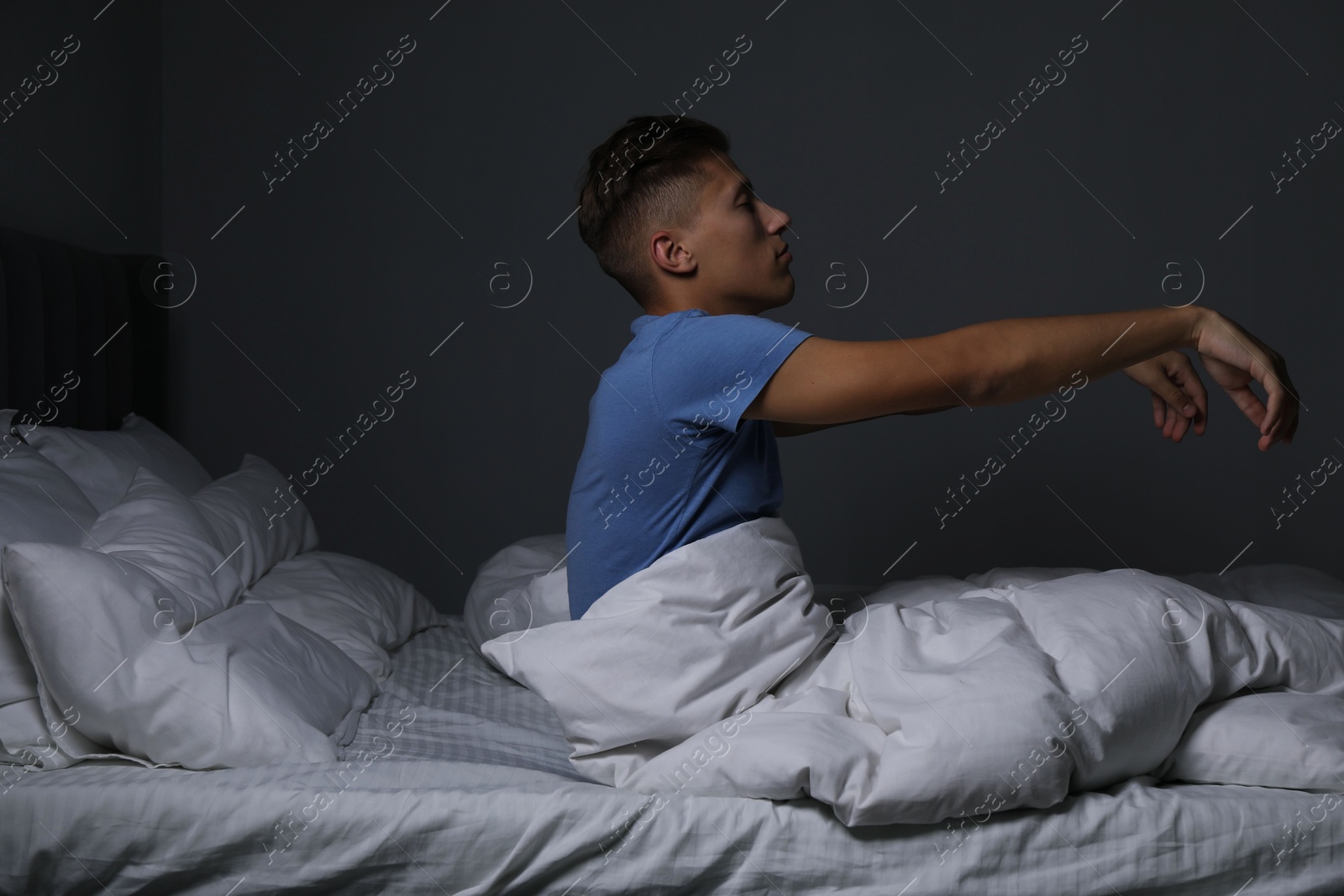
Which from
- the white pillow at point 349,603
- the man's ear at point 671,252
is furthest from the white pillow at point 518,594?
the man's ear at point 671,252

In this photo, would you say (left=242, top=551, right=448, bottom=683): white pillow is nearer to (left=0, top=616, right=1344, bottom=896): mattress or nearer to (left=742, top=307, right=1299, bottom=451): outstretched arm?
(left=0, top=616, right=1344, bottom=896): mattress

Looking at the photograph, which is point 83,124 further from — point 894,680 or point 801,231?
point 894,680

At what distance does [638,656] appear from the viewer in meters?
1.08

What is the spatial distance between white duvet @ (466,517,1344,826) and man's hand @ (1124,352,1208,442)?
Answer: 0.24m

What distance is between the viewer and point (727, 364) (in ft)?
3.61

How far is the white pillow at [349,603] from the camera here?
157 cm

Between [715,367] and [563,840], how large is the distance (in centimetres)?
49

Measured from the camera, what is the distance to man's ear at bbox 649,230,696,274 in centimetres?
128

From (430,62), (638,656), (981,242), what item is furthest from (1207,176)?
(638,656)

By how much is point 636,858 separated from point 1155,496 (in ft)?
7.10

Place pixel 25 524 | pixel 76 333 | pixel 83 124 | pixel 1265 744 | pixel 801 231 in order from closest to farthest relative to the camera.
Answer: pixel 1265 744, pixel 25 524, pixel 76 333, pixel 83 124, pixel 801 231

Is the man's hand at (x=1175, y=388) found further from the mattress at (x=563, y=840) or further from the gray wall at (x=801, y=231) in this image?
the gray wall at (x=801, y=231)

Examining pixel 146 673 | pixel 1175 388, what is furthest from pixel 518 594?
pixel 1175 388

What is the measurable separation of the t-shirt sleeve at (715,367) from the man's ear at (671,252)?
5.3 inches
